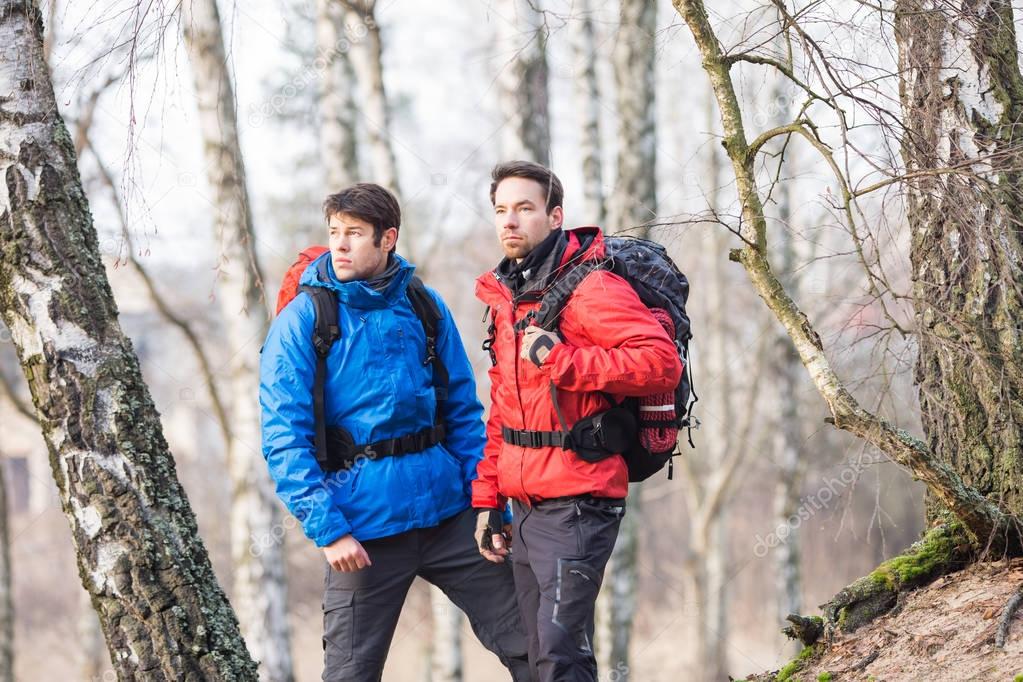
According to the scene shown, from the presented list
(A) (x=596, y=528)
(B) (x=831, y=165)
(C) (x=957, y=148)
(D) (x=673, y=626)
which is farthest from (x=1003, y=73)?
(D) (x=673, y=626)

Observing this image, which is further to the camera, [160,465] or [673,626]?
[673,626]

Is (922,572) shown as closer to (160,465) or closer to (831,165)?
(831,165)

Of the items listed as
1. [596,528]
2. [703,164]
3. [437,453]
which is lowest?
[596,528]

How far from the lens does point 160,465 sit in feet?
10.5

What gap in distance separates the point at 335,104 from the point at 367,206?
18.6ft

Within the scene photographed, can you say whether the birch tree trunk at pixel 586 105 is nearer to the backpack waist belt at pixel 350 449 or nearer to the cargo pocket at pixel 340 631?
the backpack waist belt at pixel 350 449

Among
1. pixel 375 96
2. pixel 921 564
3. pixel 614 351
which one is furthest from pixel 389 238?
pixel 375 96

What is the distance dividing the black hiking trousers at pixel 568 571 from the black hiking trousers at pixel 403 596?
287 mm

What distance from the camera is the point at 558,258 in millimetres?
3049

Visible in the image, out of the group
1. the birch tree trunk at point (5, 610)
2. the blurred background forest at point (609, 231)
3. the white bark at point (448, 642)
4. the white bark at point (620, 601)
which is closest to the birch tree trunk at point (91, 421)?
the blurred background forest at point (609, 231)

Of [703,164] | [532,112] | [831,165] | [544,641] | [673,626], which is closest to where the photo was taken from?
[831,165]

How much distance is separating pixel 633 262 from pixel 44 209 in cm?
196

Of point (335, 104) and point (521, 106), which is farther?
point (335, 104)

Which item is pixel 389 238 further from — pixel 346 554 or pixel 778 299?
pixel 778 299
